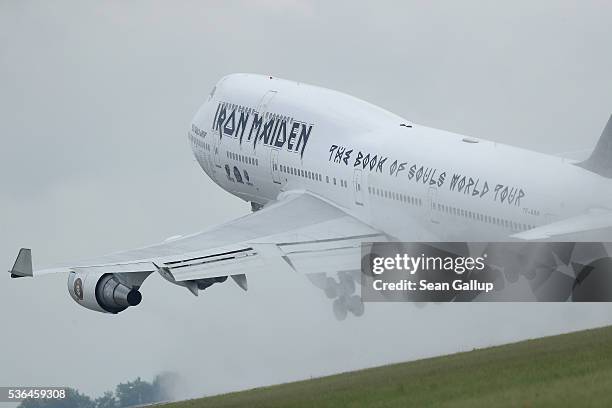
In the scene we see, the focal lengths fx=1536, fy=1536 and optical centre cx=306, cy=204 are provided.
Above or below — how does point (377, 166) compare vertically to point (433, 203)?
above

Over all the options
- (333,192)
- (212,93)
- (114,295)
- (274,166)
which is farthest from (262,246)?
(212,93)

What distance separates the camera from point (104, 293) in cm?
5888

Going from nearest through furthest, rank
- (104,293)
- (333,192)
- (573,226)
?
(573,226) < (104,293) < (333,192)

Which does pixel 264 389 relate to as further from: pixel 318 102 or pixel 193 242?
pixel 318 102

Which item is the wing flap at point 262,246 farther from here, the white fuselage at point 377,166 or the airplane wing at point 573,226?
the airplane wing at point 573,226

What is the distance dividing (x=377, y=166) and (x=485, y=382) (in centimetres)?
2397

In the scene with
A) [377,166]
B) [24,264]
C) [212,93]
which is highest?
[212,93]

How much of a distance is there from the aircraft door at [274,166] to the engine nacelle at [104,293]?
13963mm

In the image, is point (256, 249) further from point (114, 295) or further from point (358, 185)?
point (358, 185)

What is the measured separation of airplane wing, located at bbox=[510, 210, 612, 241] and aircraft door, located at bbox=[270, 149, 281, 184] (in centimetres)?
2124

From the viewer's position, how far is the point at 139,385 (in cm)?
11369

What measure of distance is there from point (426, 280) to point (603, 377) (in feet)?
76.2

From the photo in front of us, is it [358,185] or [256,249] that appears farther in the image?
[358,185]

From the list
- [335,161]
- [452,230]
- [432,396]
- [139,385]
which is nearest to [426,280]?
[452,230]
